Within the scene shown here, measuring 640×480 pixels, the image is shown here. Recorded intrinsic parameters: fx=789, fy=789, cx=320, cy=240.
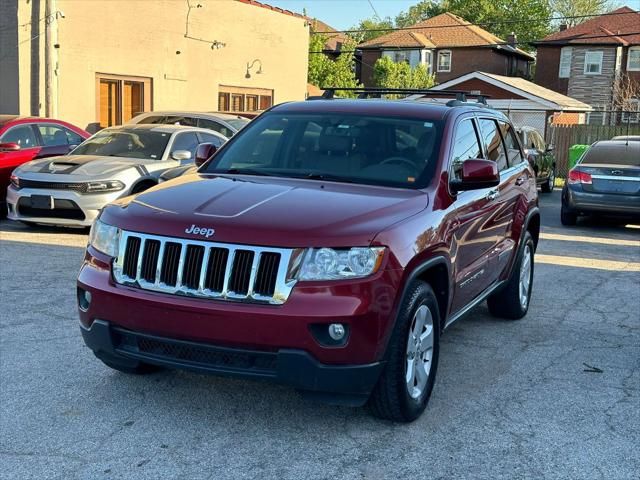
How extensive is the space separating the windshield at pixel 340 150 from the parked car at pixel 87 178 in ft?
16.2

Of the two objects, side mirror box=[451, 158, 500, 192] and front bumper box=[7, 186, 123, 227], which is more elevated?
side mirror box=[451, 158, 500, 192]

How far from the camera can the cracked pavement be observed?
3.90 meters

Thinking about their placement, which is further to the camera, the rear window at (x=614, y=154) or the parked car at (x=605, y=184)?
the rear window at (x=614, y=154)

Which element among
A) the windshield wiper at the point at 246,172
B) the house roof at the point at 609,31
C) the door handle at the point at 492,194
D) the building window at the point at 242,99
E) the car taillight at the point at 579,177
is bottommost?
the car taillight at the point at 579,177

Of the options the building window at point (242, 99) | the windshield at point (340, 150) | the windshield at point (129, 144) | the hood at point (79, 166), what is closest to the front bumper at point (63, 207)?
the hood at point (79, 166)

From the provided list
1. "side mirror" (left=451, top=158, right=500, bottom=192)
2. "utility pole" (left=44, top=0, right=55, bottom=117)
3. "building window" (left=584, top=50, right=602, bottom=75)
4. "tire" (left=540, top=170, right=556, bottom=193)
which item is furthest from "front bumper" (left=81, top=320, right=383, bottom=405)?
"building window" (left=584, top=50, right=602, bottom=75)

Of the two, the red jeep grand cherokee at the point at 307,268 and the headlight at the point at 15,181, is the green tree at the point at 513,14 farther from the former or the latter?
the red jeep grand cherokee at the point at 307,268

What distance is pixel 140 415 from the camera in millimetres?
4461

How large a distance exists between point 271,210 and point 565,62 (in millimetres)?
48531

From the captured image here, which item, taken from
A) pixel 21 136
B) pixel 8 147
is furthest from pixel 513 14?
pixel 8 147

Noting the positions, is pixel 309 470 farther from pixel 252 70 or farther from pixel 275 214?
pixel 252 70

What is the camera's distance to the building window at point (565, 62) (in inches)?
1914

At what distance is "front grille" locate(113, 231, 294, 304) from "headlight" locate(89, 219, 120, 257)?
0.69 ft

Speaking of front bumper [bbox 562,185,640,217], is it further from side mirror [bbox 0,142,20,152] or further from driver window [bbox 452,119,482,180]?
side mirror [bbox 0,142,20,152]
